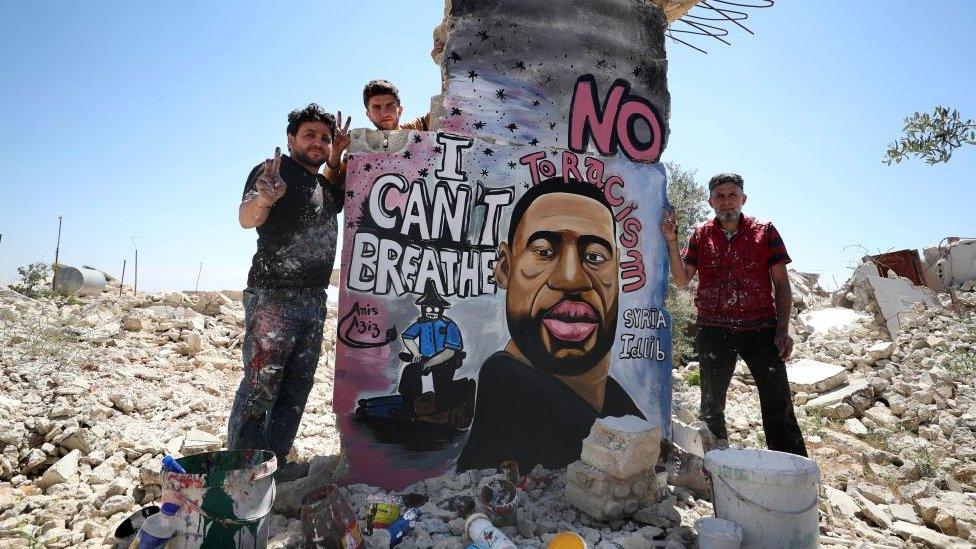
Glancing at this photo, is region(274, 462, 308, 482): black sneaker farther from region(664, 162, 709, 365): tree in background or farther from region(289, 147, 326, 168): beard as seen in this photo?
region(664, 162, 709, 365): tree in background

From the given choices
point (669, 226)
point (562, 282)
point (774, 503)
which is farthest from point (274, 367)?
point (669, 226)

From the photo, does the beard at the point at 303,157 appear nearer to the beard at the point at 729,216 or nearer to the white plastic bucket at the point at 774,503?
the beard at the point at 729,216

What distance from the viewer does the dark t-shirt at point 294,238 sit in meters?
3.06

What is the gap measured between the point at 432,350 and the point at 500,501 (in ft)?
3.55

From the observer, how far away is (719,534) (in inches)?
94.9

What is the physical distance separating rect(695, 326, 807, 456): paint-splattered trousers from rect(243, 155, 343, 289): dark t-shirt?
277cm

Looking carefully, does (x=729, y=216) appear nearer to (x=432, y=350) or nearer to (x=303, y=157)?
(x=432, y=350)

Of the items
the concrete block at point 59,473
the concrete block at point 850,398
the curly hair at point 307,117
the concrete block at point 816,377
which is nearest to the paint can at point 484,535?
the curly hair at point 307,117

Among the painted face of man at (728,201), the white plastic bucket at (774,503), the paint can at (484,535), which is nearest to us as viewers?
the paint can at (484,535)

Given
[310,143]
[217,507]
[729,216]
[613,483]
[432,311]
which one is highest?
[310,143]

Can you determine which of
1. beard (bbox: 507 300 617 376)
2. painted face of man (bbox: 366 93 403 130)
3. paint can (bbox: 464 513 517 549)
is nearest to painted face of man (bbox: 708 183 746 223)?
beard (bbox: 507 300 617 376)

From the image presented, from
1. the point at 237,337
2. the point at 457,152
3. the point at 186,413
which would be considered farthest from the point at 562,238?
the point at 237,337

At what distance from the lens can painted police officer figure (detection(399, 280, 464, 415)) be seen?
11.2ft

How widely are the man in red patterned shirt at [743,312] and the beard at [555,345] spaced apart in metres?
0.68
